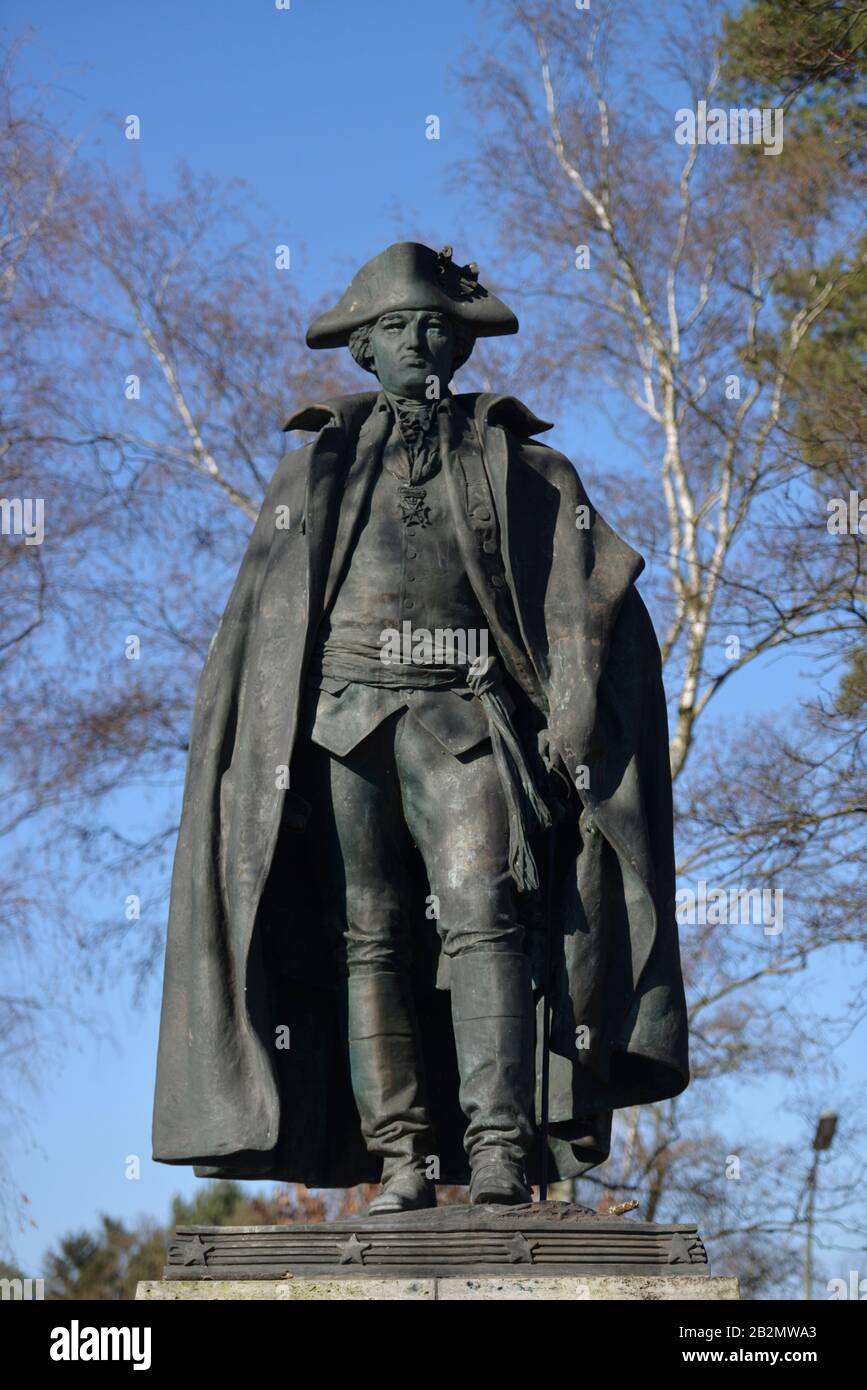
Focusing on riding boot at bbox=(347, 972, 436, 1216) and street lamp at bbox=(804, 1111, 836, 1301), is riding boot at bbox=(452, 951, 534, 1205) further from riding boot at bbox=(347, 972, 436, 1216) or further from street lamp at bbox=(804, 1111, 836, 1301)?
street lamp at bbox=(804, 1111, 836, 1301)

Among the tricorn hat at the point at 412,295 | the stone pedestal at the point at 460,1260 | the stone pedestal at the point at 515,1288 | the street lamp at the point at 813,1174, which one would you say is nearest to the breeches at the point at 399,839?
the stone pedestal at the point at 460,1260

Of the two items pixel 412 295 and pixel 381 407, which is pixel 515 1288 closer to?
pixel 381 407

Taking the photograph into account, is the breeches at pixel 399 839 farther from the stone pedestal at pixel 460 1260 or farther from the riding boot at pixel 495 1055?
the stone pedestal at pixel 460 1260

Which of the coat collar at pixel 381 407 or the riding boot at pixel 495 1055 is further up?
the coat collar at pixel 381 407

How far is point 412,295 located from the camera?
725 cm

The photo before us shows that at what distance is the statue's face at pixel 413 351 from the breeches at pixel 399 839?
102cm

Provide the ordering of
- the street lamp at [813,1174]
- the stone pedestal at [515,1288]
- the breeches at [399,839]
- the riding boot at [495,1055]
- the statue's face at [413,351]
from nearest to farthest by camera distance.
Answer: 1. the stone pedestal at [515,1288]
2. the riding boot at [495,1055]
3. the breeches at [399,839]
4. the statue's face at [413,351]
5. the street lamp at [813,1174]

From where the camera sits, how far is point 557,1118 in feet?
22.9

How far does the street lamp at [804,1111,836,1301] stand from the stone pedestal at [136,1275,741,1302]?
33.7ft

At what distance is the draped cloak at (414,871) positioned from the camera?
6.81 m

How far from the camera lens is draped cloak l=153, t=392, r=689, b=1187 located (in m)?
6.81

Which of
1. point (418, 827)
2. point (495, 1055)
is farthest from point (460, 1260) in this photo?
point (418, 827)

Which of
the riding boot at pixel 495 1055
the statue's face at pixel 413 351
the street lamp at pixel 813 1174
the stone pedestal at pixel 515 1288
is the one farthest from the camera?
the street lamp at pixel 813 1174
